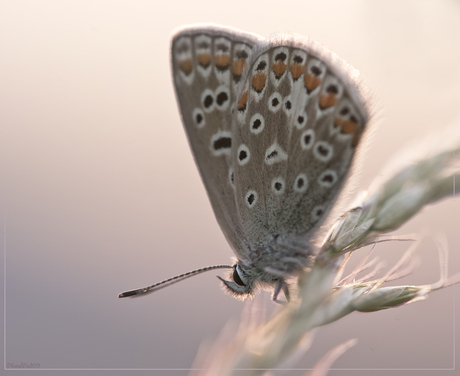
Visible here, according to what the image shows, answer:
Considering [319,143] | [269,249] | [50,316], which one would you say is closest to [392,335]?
[269,249]

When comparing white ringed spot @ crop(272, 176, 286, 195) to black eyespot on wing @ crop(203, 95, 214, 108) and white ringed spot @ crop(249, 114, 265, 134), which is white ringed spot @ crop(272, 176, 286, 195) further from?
black eyespot on wing @ crop(203, 95, 214, 108)

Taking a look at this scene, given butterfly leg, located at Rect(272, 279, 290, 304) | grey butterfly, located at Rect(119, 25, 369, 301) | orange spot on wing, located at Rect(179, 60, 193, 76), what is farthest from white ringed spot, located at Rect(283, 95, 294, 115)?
butterfly leg, located at Rect(272, 279, 290, 304)

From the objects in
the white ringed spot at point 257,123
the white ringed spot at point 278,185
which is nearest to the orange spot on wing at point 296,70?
the white ringed spot at point 257,123

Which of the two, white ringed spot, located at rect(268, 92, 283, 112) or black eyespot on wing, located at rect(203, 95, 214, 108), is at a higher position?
black eyespot on wing, located at rect(203, 95, 214, 108)

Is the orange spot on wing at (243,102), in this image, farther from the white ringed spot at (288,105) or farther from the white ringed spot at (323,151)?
the white ringed spot at (323,151)

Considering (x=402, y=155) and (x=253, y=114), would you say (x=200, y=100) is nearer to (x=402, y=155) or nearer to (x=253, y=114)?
(x=253, y=114)

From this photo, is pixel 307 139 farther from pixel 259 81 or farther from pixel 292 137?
pixel 259 81

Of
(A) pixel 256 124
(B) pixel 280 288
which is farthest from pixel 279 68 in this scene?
(B) pixel 280 288
